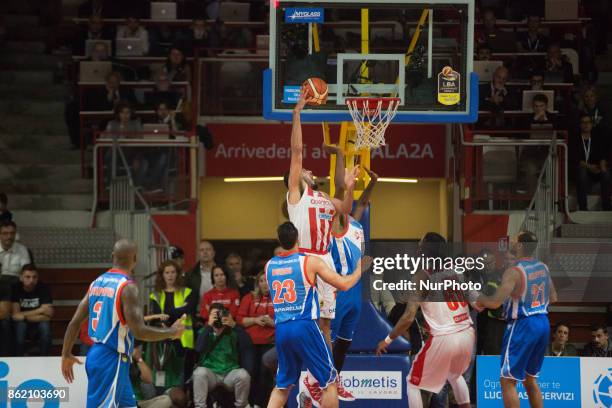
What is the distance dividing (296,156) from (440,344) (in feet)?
7.96

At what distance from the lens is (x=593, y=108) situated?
18.1m

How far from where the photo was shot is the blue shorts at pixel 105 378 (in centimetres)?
1011

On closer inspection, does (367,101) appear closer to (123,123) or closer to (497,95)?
(497,95)

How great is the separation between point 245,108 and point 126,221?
3.14 meters

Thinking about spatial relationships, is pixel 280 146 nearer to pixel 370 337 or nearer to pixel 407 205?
pixel 407 205

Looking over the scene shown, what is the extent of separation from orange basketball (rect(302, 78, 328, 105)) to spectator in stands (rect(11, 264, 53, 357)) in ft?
15.1

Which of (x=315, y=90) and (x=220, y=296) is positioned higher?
(x=315, y=90)

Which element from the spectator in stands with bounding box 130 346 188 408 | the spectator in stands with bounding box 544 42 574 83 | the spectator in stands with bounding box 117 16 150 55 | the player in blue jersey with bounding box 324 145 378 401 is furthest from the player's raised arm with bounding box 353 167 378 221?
the spectator in stands with bounding box 117 16 150 55

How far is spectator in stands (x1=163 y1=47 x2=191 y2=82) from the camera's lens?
18.5 meters

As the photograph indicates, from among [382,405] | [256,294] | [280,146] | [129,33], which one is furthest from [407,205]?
[382,405]

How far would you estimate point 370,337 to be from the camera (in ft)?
42.5

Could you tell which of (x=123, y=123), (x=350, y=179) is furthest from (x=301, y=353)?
(x=123, y=123)

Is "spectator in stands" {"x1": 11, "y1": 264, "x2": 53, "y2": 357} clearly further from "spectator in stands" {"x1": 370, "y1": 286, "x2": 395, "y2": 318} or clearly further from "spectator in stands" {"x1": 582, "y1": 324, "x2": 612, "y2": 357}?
"spectator in stands" {"x1": 582, "y1": 324, "x2": 612, "y2": 357}

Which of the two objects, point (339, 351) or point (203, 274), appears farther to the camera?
point (203, 274)
